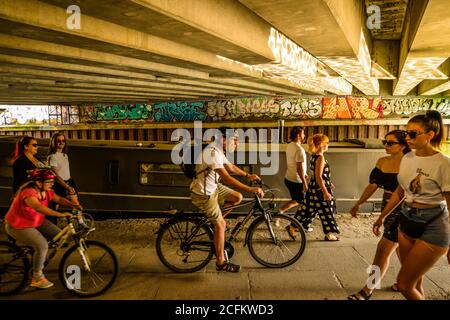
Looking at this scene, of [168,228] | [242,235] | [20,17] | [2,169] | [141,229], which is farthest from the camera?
[2,169]

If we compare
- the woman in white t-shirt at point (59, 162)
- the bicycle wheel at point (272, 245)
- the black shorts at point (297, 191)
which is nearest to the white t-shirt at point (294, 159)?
the black shorts at point (297, 191)

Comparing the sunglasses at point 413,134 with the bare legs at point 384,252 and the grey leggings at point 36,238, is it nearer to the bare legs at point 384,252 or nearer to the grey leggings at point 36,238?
the bare legs at point 384,252

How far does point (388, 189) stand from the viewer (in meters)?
4.36

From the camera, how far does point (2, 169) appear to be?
9188 millimetres

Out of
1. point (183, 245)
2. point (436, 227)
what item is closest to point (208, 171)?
point (183, 245)

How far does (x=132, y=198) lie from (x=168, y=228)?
144 inches

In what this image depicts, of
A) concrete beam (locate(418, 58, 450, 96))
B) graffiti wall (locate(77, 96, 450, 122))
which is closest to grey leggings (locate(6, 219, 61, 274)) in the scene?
concrete beam (locate(418, 58, 450, 96))

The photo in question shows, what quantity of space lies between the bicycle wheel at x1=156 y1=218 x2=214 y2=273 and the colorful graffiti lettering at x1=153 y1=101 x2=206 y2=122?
53.9ft
